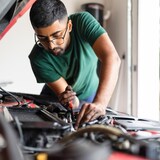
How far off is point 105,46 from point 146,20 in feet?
5.26

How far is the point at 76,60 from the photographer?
144 centimetres

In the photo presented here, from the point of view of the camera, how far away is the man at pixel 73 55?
109 centimetres

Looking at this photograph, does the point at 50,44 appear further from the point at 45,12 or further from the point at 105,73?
the point at 105,73

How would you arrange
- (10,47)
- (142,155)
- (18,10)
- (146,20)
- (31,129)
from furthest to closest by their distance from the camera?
(10,47), (146,20), (18,10), (31,129), (142,155)

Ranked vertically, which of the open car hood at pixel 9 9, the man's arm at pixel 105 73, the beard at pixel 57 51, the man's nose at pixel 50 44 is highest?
the open car hood at pixel 9 9

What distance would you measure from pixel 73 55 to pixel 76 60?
0.03 meters

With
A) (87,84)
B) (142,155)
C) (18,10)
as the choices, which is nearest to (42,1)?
(18,10)

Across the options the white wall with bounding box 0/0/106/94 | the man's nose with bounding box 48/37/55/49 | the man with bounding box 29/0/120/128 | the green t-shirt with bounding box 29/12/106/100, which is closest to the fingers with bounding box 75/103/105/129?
the man with bounding box 29/0/120/128

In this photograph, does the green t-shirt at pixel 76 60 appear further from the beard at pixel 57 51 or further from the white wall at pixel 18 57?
the white wall at pixel 18 57

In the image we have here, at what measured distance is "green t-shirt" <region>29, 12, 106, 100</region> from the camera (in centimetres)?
138

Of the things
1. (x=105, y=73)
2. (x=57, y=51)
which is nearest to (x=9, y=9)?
(x=57, y=51)

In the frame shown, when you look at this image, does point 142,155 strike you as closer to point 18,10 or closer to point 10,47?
point 18,10

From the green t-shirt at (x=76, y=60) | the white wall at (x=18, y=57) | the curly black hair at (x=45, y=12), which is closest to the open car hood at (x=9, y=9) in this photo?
the curly black hair at (x=45, y=12)

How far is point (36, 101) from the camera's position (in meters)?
1.25
